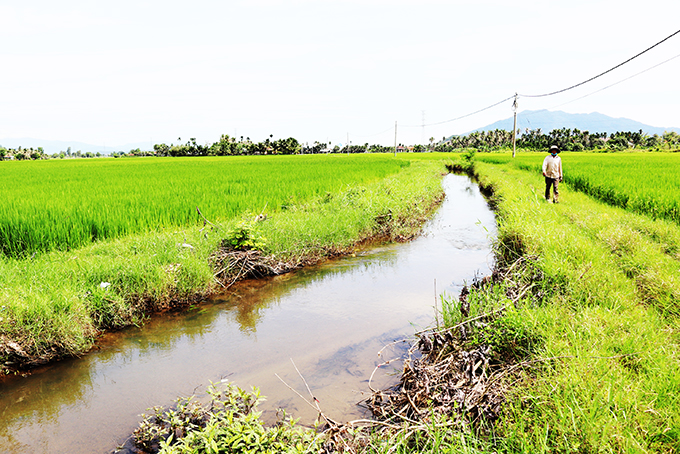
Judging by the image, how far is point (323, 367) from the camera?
3770 mm

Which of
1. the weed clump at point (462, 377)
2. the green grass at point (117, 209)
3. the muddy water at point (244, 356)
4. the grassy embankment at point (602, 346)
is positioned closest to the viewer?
the grassy embankment at point (602, 346)

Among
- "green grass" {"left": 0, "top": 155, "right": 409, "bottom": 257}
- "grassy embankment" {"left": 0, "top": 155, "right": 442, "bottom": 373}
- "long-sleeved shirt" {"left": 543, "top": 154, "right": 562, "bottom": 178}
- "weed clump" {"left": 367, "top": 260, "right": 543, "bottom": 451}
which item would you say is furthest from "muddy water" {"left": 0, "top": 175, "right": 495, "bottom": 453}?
"long-sleeved shirt" {"left": 543, "top": 154, "right": 562, "bottom": 178}

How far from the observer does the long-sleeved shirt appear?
966cm

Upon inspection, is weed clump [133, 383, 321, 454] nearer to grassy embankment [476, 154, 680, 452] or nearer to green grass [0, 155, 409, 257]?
grassy embankment [476, 154, 680, 452]

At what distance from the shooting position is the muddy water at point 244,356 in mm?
3080

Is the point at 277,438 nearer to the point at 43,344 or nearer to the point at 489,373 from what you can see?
the point at 489,373

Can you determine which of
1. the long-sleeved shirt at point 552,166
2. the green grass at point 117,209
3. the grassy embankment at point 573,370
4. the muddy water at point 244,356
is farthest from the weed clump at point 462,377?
the long-sleeved shirt at point 552,166

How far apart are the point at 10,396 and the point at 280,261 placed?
3.81 meters

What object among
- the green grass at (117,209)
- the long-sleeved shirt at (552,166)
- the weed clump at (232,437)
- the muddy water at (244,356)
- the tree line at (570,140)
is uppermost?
the tree line at (570,140)

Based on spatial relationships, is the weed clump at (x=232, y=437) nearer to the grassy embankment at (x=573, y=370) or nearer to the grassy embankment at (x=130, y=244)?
the grassy embankment at (x=573, y=370)

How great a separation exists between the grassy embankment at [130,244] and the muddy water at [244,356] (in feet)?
1.00

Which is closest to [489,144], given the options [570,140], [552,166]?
[570,140]

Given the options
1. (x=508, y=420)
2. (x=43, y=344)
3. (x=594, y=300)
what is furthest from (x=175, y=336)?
(x=594, y=300)

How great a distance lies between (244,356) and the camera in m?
4.04
